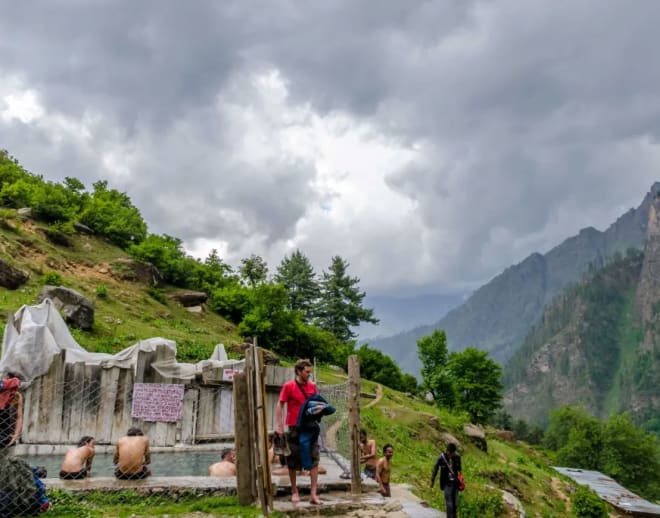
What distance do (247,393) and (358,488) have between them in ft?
8.94

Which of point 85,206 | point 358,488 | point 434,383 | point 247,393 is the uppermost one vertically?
point 85,206

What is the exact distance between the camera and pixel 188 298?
131ft

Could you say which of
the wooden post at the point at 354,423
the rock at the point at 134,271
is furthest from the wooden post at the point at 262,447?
the rock at the point at 134,271

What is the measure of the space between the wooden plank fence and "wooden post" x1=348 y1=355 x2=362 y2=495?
6705mm

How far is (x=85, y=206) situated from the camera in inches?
1758

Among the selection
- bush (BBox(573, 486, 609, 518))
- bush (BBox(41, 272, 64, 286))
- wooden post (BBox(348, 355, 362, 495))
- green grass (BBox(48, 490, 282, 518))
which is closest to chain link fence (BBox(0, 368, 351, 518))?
green grass (BBox(48, 490, 282, 518))

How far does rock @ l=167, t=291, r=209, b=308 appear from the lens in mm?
39312

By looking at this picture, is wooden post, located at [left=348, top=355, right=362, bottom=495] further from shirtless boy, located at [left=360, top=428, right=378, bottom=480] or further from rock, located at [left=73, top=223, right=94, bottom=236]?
rock, located at [left=73, top=223, right=94, bottom=236]

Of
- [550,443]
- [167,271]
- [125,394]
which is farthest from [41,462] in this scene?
[550,443]

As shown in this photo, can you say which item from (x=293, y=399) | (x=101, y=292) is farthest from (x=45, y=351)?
(x=101, y=292)

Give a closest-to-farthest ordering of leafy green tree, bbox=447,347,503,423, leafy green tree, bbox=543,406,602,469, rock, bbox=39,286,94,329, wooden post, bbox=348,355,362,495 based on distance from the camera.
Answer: wooden post, bbox=348,355,362,495 < rock, bbox=39,286,94,329 < leafy green tree, bbox=447,347,503,423 < leafy green tree, bbox=543,406,602,469

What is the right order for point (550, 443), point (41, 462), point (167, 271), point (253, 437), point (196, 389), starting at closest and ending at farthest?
point (253, 437) → point (41, 462) → point (196, 389) → point (167, 271) → point (550, 443)

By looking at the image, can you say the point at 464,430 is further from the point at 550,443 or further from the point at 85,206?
the point at 550,443

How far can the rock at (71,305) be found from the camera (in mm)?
24719
